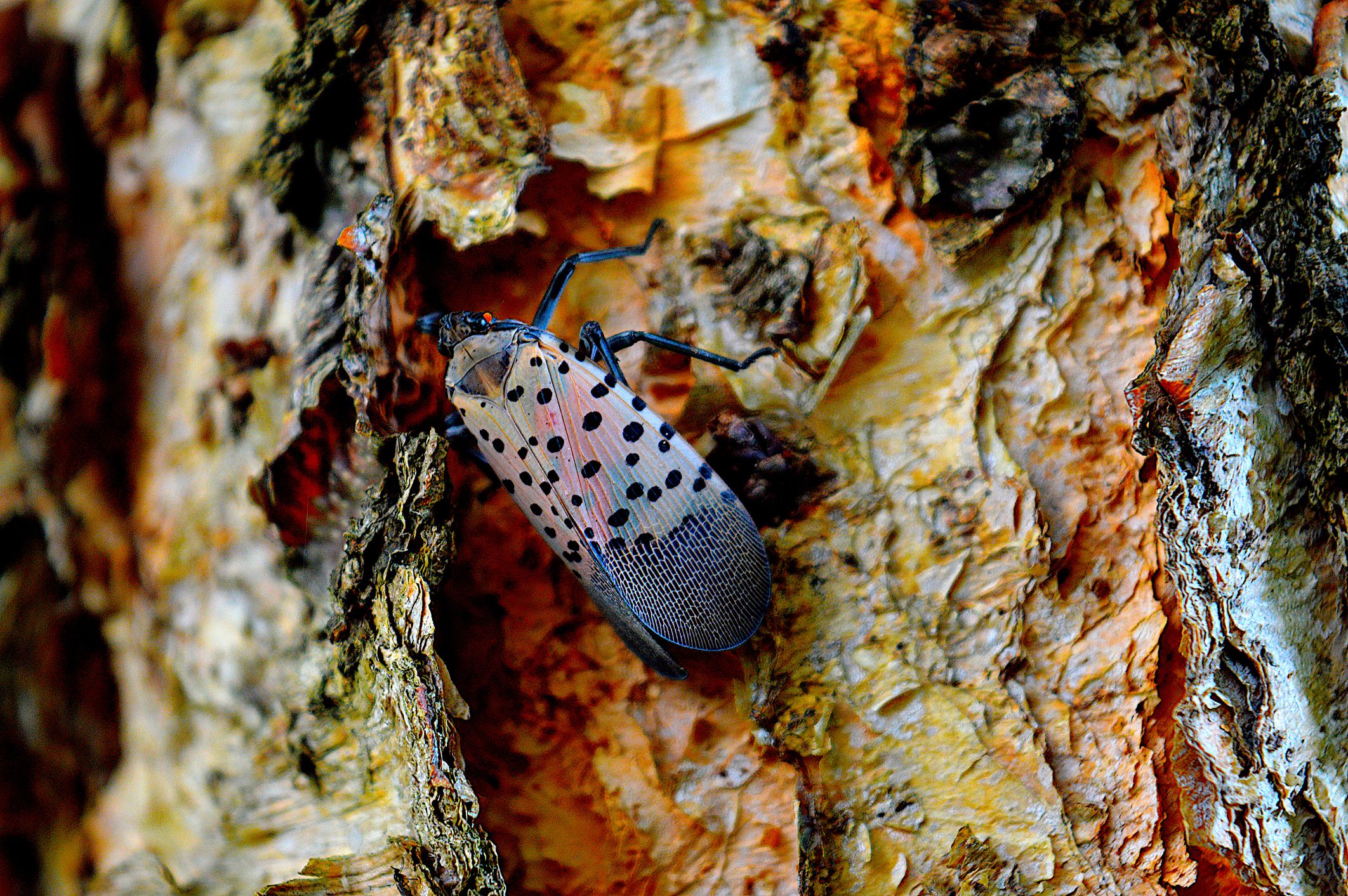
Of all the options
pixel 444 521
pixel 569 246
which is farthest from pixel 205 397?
pixel 569 246

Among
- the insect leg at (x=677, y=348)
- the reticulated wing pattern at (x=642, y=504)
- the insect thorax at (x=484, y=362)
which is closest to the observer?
the reticulated wing pattern at (x=642, y=504)

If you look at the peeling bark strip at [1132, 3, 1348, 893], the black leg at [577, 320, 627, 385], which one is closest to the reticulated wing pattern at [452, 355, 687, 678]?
the black leg at [577, 320, 627, 385]

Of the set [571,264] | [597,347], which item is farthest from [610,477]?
[571,264]

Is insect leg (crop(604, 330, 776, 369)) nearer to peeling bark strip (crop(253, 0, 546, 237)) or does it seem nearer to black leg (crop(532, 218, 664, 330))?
black leg (crop(532, 218, 664, 330))

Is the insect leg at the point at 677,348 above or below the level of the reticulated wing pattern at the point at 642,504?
above

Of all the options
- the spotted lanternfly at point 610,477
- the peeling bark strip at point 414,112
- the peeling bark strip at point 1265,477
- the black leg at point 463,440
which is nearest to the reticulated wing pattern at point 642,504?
the spotted lanternfly at point 610,477

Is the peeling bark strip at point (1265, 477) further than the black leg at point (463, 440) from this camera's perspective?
No

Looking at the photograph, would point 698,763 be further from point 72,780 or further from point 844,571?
point 72,780

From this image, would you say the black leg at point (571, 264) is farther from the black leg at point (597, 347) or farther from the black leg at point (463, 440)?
the black leg at point (463, 440)
